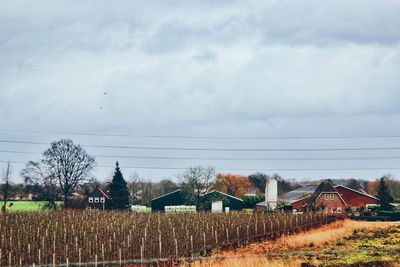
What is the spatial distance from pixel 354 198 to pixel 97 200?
49.1 metres

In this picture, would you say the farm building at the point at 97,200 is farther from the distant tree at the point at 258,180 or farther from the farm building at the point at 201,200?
the distant tree at the point at 258,180

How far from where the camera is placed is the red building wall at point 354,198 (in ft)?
290

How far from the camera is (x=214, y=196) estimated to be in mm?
85750

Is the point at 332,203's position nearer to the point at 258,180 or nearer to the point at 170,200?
the point at 170,200

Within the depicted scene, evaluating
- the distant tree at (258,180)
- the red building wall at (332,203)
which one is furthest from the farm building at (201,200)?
the distant tree at (258,180)

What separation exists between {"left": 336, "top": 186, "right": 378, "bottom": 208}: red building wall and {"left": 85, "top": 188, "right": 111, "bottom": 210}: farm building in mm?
44304

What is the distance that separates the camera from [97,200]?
100562 mm

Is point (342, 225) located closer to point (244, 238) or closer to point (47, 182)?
point (244, 238)

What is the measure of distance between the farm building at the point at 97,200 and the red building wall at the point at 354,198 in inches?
1744

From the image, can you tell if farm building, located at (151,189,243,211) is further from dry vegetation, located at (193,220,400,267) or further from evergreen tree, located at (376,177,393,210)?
dry vegetation, located at (193,220,400,267)

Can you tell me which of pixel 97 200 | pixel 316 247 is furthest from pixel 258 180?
pixel 316 247

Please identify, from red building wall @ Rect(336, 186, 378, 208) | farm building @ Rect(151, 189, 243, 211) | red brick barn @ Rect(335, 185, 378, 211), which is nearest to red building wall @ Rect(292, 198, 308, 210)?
red brick barn @ Rect(335, 185, 378, 211)

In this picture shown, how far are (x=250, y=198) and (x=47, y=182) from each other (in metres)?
38.7

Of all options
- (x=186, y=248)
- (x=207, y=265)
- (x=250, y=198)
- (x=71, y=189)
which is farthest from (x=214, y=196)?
(x=207, y=265)
